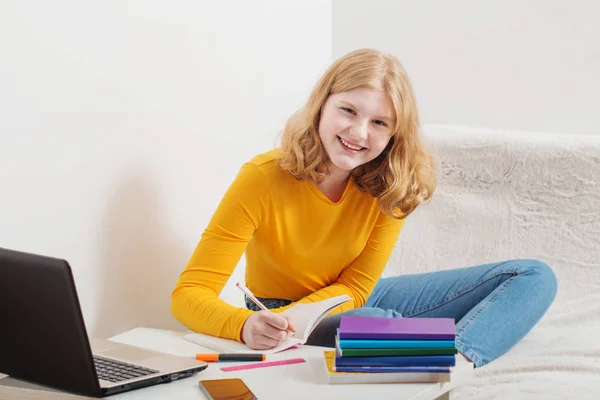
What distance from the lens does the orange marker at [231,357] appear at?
1.26 meters

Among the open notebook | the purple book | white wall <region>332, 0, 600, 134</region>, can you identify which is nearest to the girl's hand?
the open notebook

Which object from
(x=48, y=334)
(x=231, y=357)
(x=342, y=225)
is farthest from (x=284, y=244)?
(x=48, y=334)

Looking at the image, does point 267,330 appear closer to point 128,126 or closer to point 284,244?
point 284,244

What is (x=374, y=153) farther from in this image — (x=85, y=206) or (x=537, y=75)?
(x=537, y=75)

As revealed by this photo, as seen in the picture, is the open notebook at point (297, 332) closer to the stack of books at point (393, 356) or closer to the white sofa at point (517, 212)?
the stack of books at point (393, 356)

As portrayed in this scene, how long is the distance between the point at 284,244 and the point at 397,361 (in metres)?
0.55

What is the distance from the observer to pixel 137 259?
5.52 ft

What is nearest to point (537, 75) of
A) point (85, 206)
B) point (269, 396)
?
point (85, 206)

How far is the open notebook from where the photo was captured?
4.38 ft

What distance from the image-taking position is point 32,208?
1.39 meters

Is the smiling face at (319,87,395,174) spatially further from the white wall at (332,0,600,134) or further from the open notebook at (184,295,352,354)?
the white wall at (332,0,600,134)

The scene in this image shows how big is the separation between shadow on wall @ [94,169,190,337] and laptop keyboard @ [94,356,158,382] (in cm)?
39

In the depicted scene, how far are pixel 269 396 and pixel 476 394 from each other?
55 centimetres

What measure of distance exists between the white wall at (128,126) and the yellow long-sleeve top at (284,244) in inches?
7.3
